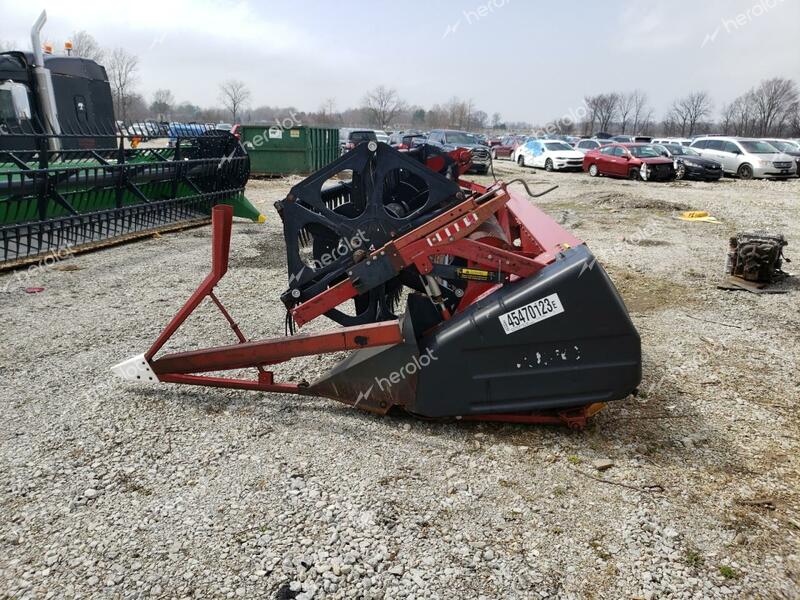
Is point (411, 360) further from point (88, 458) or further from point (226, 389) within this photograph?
point (88, 458)

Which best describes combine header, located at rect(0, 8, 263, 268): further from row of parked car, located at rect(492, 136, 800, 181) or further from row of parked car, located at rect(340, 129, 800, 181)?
row of parked car, located at rect(492, 136, 800, 181)

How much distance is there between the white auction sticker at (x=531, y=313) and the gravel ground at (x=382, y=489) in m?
0.66

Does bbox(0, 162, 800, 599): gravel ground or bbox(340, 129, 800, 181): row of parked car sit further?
bbox(340, 129, 800, 181): row of parked car

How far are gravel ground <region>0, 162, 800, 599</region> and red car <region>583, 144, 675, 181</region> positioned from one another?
620 inches

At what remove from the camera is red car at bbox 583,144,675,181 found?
19.1 m

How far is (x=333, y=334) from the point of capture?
3.33 m

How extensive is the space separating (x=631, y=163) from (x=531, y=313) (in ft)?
60.9

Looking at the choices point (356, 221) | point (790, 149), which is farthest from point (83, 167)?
point (790, 149)

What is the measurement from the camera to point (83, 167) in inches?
277

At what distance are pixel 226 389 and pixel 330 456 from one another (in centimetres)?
106

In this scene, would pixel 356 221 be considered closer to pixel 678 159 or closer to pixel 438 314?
pixel 438 314

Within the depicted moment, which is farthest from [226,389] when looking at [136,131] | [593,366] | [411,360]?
[136,131]

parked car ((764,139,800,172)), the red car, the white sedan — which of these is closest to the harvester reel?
the red car

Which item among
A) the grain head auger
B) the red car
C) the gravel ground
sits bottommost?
the gravel ground
